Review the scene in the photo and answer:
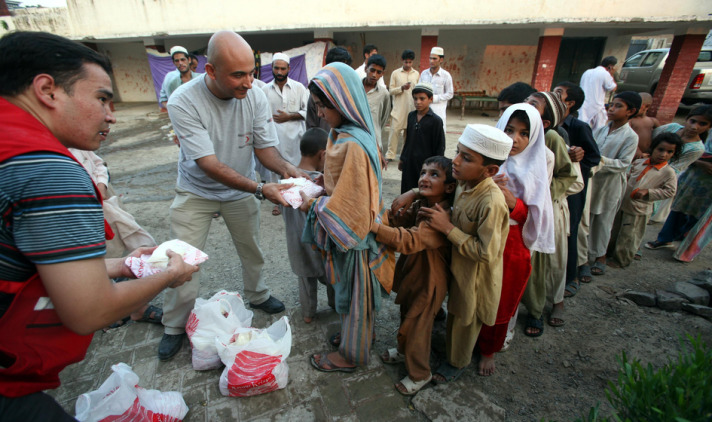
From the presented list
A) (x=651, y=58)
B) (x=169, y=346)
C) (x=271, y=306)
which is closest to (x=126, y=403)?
(x=169, y=346)

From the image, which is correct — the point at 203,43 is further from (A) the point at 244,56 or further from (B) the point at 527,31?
(A) the point at 244,56

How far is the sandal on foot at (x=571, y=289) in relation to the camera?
10.8 ft

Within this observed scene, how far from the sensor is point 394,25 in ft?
33.1

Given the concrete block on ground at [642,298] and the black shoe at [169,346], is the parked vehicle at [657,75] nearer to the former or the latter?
the concrete block on ground at [642,298]

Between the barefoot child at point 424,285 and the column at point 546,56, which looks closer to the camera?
the barefoot child at point 424,285

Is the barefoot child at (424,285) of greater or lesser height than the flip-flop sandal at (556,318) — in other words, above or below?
above

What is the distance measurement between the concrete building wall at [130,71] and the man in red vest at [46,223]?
1771 cm

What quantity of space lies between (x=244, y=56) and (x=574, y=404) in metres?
3.09

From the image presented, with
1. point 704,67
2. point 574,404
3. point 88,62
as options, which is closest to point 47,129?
point 88,62

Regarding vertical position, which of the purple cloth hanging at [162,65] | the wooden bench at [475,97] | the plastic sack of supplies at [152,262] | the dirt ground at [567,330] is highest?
the purple cloth hanging at [162,65]

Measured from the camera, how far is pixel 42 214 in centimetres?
93

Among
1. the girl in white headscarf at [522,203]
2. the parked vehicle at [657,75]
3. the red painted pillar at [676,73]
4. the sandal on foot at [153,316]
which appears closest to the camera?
the girl in white headscarf at [522,203]

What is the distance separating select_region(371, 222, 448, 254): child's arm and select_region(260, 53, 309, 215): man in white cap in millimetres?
3031

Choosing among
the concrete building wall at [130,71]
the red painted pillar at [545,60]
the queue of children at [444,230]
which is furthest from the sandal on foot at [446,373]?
the concrete building wall at [130,71]
